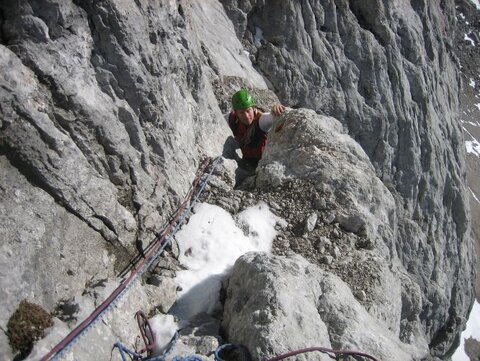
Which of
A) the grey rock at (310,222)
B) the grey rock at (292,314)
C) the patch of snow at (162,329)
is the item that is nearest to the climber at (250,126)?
the grey rock at (310,222)

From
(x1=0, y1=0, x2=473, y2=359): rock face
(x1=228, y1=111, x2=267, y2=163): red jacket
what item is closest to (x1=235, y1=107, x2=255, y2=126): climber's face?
(x1=228, y1=111, x2=267, y2=163): red jacket

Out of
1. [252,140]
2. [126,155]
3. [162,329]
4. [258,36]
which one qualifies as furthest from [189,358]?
[258,36]

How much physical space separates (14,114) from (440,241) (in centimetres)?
2884

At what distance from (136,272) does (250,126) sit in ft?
21.7

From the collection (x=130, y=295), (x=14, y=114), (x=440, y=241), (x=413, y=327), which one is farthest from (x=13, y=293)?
(x=440, y=241)

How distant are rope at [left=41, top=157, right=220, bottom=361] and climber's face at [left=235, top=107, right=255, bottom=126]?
232 cm

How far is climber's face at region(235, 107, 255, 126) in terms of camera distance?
11555mm

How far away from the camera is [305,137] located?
10.3m

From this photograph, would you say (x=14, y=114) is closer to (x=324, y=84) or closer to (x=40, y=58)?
(x=40, y=58)

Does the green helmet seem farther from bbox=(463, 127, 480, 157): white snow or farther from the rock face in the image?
bbox=(463, 127, 480, 157): white snow

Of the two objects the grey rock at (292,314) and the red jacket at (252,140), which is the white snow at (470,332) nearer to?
the red jacket at (252,140)

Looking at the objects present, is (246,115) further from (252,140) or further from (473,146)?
(473,146)

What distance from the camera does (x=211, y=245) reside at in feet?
25.7

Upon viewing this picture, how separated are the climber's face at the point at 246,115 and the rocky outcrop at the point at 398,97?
9.40 m
